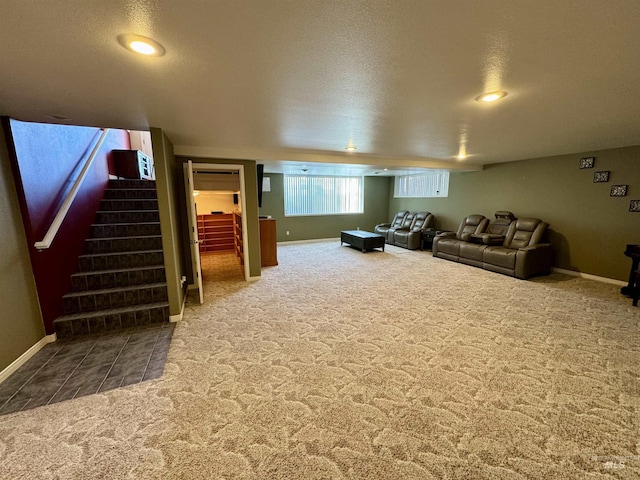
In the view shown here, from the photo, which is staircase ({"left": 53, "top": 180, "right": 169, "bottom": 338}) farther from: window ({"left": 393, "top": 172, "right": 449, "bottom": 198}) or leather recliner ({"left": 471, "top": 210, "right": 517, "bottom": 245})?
window ({"left": 393, "top": 172, "right": 449, "bottom": 198})

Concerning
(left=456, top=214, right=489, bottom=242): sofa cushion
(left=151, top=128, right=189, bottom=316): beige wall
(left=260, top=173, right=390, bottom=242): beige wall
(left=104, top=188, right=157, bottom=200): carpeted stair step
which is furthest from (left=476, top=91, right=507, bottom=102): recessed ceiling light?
(left=260, top=173, right=390, bottom=242): beige wall

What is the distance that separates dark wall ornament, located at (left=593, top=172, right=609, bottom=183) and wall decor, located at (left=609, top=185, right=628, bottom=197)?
163 mm

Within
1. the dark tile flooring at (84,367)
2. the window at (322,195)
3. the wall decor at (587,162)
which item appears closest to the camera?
the dark tile flooring at (84,367)

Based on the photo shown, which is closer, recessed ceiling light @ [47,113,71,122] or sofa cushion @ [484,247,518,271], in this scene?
recessed ceiling light @ [47,113,71,122]

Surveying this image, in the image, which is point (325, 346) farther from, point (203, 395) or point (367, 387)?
point (203, 395)

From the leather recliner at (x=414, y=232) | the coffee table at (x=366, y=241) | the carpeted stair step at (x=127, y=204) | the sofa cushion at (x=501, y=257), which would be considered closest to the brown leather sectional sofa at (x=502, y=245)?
the sofa cushion at (x=501, y=257)

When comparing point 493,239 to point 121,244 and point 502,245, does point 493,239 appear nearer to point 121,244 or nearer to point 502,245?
point 502,245

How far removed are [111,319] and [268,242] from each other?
308cm

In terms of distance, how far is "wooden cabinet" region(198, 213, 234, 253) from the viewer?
6766 mm

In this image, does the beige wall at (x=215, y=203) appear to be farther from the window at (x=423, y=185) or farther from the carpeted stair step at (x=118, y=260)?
the window at (x=423, y=185)

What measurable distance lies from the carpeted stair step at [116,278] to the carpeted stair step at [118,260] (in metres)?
0.10

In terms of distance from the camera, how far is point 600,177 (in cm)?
433

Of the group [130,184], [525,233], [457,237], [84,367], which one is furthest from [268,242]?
[525,233]

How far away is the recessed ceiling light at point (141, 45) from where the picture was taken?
129cm
